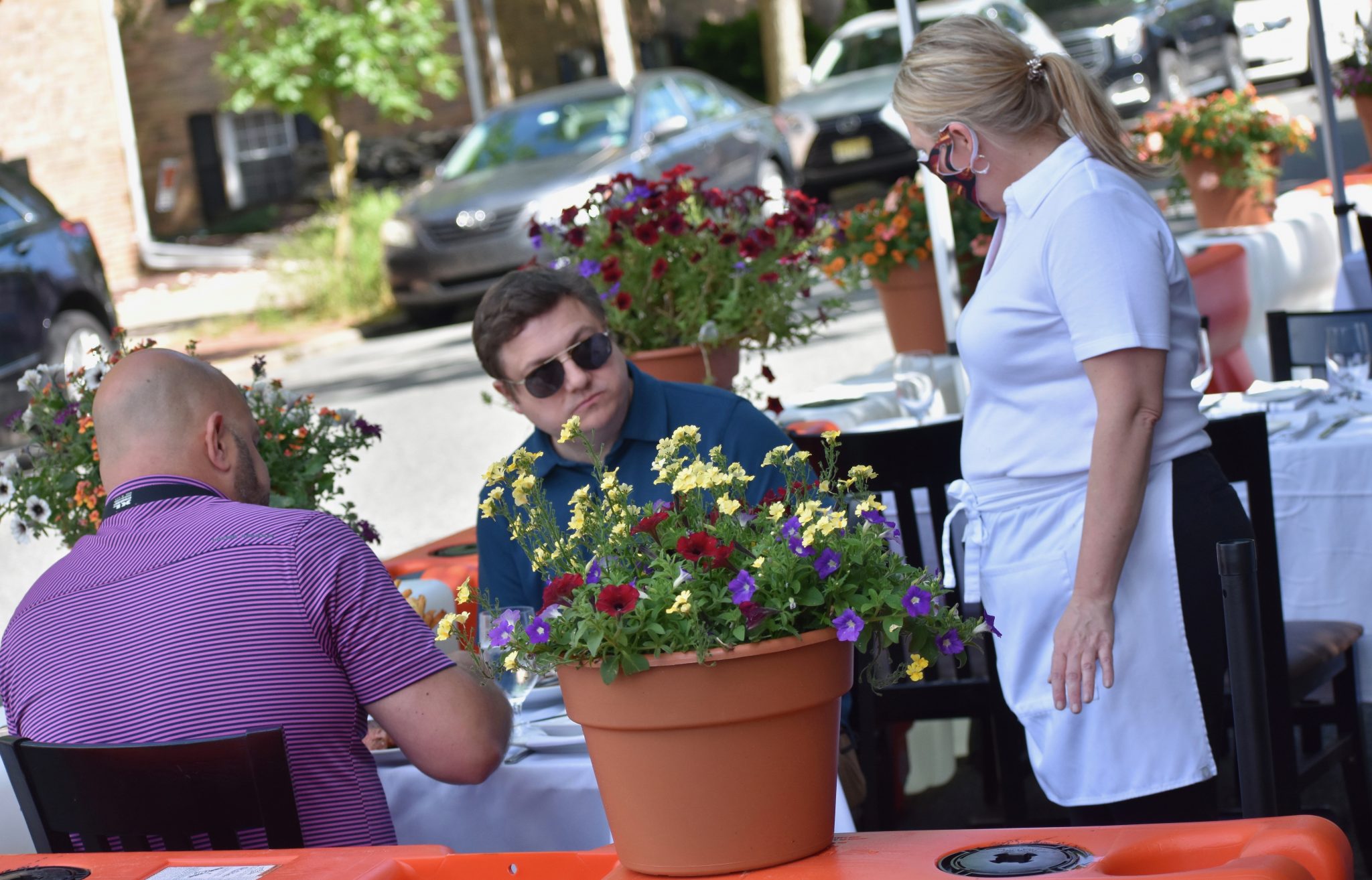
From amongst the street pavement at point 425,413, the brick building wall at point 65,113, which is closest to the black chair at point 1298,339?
the street pavement at point 425,413

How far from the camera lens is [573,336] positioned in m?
2.90

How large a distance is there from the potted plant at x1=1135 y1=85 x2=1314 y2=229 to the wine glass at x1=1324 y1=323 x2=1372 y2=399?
10.3ft

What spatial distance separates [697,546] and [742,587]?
74 millimetres

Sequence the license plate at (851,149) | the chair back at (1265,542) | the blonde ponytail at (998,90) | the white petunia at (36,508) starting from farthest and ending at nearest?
the license plate at (851,149)
the white petunia at (36,508)
the chair back at (1265,542)
the blonde ponytail at (998,90)

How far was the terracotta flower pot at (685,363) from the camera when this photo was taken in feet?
13.2

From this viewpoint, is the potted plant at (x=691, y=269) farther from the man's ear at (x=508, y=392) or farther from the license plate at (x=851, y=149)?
the license plate at (x=851, y=149)

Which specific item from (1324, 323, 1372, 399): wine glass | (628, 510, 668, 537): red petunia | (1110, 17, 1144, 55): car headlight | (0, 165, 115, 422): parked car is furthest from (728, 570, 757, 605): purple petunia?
(1110, 17, 1144, 55): car headlight

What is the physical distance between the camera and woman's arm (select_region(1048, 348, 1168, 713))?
7.34ft

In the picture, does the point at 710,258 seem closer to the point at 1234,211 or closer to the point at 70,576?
the point at 70,576

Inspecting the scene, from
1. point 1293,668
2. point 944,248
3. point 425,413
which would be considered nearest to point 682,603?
point 1293,668

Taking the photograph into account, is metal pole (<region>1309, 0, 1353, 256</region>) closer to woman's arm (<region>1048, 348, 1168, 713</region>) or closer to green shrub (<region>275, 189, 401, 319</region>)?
woman's arm (<region>1048, 348, 1168, 713</region>)

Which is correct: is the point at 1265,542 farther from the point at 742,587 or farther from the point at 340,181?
the point at 340,181

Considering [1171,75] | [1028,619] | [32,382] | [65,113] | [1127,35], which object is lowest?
[1028,619]

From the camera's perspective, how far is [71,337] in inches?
374
